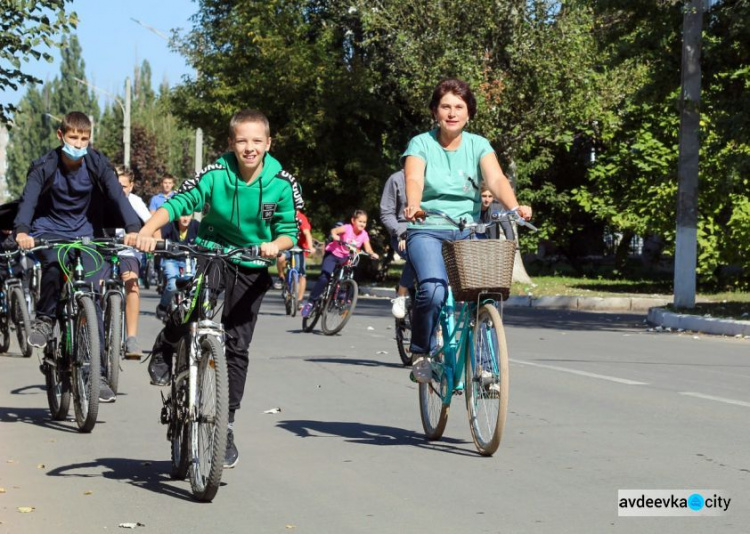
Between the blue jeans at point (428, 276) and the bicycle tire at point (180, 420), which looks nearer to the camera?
the bicycle tire at point (180, 420)

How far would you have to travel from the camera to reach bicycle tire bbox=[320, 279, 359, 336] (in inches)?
649

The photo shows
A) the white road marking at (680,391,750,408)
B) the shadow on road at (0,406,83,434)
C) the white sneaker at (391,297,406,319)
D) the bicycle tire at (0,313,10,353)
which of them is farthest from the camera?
the bicycle tire at (0,313,10,353)

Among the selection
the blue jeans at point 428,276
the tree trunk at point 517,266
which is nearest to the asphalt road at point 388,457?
the blue jeans at point 428,276

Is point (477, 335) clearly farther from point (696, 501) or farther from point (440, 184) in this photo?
point (696, 501)

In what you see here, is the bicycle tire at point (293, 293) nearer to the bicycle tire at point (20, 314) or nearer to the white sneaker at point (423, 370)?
the bicycle tire at point (20, 314)

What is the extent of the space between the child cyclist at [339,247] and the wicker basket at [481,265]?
9.94 meters

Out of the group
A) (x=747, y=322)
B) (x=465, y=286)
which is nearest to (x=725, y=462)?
(x=465, y=286)

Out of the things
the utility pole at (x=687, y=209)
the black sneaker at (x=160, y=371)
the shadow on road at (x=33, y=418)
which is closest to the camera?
the black sneaker at (x=160, y=371)

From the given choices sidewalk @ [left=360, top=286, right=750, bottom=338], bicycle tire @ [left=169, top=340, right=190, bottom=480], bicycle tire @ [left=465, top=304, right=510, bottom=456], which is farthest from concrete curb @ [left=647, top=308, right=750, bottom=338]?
bicycle tire @ [left=169, top=340, right=190, bottom=480]

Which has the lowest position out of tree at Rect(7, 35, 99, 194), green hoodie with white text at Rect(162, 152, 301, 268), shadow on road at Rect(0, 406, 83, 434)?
shadow on road at Rect(0, 406, 83, 434)

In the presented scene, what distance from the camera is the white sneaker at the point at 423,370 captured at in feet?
25.3

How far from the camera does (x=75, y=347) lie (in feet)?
27.6

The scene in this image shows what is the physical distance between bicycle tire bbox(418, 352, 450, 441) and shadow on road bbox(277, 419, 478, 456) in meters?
0.07

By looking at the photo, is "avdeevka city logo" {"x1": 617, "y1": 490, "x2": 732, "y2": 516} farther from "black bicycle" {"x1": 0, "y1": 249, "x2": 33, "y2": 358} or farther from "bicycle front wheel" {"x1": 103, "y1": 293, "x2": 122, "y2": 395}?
"black bicycle" {"x1": 0, "y1": 249, "x2": 33, "y2": 358}
